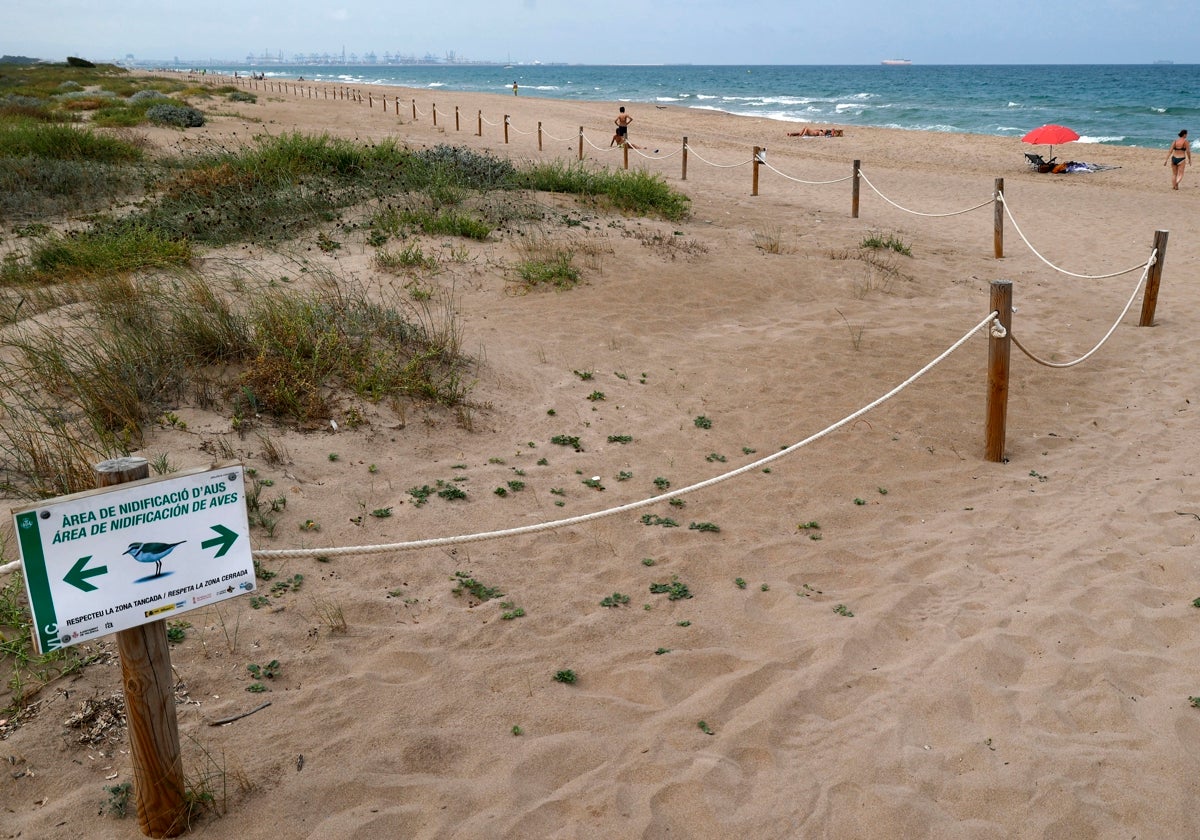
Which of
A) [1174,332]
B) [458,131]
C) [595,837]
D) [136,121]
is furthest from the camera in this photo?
[458,131]

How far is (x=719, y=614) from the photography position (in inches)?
175

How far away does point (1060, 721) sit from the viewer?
12.0 feet

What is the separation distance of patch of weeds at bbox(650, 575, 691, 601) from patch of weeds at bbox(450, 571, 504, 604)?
804 millimetres

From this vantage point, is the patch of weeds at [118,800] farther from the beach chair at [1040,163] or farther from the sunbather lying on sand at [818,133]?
the sunbather lying on sand at [818,133]

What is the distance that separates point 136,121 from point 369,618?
2520 cm

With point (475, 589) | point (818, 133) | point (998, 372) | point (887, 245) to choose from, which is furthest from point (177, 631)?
point (818, 133)

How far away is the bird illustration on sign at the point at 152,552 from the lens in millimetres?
2457

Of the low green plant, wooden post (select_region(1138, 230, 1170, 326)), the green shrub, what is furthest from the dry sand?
the green shrub

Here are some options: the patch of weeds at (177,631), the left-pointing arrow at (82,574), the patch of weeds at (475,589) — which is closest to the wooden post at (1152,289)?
the patch of weeds at (475,589)

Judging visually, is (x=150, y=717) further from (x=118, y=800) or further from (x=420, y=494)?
(x=420, y=494)

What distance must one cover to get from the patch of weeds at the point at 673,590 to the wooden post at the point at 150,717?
241cm

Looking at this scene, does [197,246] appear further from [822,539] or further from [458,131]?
[458,131]

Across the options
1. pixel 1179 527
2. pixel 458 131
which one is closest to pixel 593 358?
pixel 1179 527

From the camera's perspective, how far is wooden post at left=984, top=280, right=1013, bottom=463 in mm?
5910
